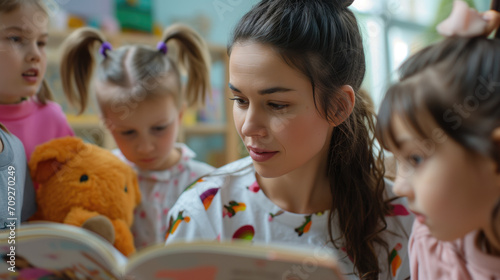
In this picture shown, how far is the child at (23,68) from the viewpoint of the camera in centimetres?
92

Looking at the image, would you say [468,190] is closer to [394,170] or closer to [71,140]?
[394,170]

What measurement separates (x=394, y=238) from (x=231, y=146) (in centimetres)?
198

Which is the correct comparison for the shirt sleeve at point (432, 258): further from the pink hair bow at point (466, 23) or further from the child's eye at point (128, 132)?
the child's eye at point (128, 132)

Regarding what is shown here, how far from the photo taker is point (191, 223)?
35.8 inches

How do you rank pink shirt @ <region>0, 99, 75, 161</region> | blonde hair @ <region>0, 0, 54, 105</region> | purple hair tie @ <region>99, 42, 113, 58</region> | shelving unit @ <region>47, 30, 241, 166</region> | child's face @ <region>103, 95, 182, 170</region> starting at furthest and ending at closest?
shelving unit @ <region>47, 30, 241, 166</region>, purple hair tie @ <region>99, 42, 113, 58</region>, child's face @ <region>103, 95, 182, 170</region>, pink shirt @ <region>0, 99, 75, 161</region>, blonde hair @ <region>0, 0, 54, 105</region>

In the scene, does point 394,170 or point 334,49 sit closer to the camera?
point 334,49

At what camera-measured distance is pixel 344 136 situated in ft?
3.13

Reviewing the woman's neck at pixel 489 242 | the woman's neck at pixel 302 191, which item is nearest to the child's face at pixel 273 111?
the woman's neck at pixel 302 191

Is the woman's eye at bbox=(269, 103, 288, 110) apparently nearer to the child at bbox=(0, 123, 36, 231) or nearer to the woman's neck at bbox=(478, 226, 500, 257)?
the woman's neck at bbox=(478, 226, 500, 257)

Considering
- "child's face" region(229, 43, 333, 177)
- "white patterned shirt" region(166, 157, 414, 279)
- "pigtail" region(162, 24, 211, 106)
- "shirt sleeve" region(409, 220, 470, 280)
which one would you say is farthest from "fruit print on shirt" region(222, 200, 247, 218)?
"pigtail" region(162, 24, 211, 106)

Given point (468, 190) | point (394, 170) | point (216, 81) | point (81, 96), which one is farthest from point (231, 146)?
point (468, 190)

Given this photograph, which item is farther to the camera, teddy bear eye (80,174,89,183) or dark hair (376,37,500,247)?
teddy bear eye (80,174,89,183)

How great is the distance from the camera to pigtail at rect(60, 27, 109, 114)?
4.34 feet

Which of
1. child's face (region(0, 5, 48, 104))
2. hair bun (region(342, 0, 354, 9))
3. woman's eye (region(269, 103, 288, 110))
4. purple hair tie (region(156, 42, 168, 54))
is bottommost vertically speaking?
woman's eye (region(269, 103, 288, 110))
